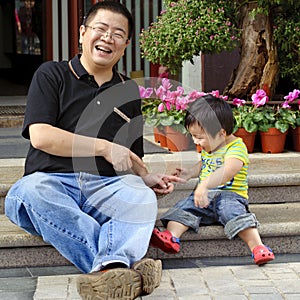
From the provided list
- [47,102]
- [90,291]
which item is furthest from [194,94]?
[90,291]

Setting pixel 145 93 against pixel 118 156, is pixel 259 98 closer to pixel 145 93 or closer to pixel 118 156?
pixel 145 93

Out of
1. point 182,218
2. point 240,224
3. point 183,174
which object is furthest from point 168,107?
point 240,224

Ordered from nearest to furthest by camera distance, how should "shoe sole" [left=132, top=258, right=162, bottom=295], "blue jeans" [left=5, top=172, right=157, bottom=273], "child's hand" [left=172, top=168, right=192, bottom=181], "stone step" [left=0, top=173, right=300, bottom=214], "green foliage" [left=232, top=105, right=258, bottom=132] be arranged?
"shoe sole" [left=132, top=258, right=162, bottom=295] → "blue jeans" [left=5, top=172, right=157, bottom=273] → "child's hand" [left=172, top=168, right=192, bottom=181] → "stone step" [left=0, top=173, right=300, bottom=214] → "green foliage" [left=232, top=105, right=258, bottom=132]

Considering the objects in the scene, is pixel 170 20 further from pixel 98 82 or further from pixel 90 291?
pixel 90 291

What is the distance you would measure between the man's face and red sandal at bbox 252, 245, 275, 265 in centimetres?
119

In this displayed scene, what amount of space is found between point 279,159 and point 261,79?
0.98m

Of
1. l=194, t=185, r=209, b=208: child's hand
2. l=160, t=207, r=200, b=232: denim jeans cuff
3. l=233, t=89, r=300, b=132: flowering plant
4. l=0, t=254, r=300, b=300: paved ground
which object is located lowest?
l=0, t=254, r=300, b=300: paved ground

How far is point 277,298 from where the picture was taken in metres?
3.24

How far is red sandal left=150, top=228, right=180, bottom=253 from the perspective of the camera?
3627mm

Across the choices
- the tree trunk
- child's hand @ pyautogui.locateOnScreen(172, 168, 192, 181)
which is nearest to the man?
child's hand @ pyautogui.locateOnScreen(172, 168, 192, 181)

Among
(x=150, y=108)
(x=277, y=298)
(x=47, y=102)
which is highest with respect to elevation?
(x=47, y=102)

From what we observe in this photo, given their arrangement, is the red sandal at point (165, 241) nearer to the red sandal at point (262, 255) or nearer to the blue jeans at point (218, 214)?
the blue jeans at point (218, 214)

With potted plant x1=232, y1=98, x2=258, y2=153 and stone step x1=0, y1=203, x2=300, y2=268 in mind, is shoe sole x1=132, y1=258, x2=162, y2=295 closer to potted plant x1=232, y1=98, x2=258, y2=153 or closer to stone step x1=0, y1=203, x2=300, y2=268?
stone step x1=0, y1=203, x2=300, y2=268

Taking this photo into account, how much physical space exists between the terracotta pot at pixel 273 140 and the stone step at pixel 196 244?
1.38 metres
